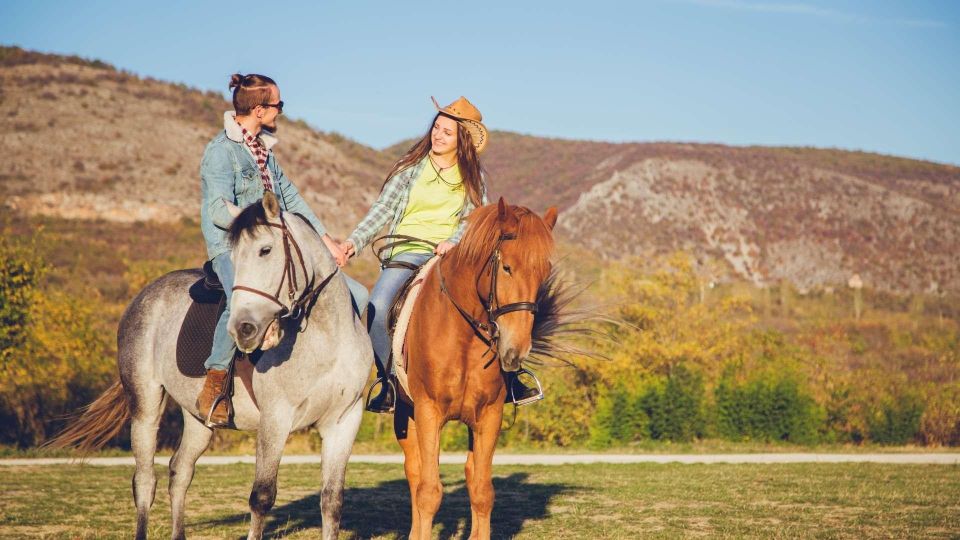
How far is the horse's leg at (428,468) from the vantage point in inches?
251

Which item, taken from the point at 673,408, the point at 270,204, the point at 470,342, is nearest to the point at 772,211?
the point at 673,408

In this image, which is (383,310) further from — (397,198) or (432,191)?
(432,191)

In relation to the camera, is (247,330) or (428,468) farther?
(428,468)

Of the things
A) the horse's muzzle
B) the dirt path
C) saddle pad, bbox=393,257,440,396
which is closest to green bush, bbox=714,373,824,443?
the dirt path

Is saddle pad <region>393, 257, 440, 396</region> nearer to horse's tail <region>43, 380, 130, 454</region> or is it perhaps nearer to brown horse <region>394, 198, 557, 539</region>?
brown horse <region>394, 198, 557, 539</region>

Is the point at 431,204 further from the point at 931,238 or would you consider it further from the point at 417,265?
the point at 931,238

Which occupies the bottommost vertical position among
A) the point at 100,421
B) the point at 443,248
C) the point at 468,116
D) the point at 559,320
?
the point at 100,421

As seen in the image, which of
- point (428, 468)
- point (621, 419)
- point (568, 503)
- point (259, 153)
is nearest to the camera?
point (428, 468)

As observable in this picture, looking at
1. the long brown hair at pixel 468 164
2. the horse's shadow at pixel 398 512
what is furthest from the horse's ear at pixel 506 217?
the horse's shadow at pixel 398 512

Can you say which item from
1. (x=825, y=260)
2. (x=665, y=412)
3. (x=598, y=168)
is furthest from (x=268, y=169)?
(x=598, y=168)

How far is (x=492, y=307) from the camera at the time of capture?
5777 mm

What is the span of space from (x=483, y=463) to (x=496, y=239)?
1796 mm

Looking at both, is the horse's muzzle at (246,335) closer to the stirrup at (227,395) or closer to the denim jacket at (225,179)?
the stirrup at (227,395)

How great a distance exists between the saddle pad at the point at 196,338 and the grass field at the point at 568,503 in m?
2.89
